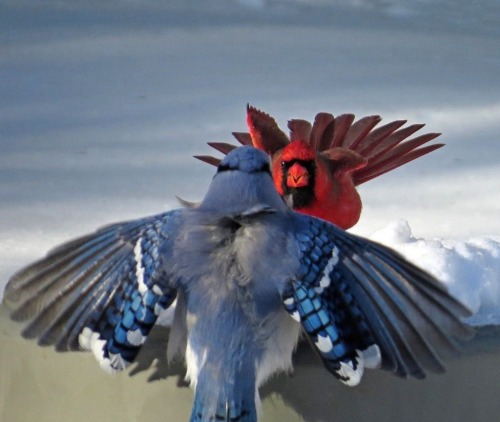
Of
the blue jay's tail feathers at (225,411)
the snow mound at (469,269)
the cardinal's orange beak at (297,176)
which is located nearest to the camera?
the blue jay's tail feathers at (225,411)

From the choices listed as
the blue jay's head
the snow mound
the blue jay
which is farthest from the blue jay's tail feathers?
the snow mound

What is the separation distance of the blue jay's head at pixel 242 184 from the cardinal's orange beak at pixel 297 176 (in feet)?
0.97

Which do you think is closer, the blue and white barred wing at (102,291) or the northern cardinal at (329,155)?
the blue and white barred wing at (102,291)

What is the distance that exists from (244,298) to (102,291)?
18 centimetres

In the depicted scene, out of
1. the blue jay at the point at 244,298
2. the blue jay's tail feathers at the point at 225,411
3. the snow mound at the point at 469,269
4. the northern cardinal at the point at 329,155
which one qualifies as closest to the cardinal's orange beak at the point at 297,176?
the northern cardinal at the point at 329,155

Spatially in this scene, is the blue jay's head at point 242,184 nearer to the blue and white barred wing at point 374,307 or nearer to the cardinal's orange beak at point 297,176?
the blue and white barred wing at point 374,307

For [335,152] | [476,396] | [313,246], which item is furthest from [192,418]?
[335,152]

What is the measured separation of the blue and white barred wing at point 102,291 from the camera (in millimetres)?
1149

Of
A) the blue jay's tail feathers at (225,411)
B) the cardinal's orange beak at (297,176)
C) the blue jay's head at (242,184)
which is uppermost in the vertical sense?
the blue jay's head at (242,184)

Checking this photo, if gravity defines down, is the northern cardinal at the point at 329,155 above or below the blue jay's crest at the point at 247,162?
below

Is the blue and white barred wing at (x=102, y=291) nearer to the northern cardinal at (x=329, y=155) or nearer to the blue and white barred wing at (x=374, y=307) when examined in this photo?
the blue and white barred wing at (x=374, y=307)

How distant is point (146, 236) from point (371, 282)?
0.25 metres

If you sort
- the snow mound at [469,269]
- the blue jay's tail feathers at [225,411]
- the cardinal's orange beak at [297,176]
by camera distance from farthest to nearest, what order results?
the cardinal's orange beak at [297,176], the snow mound at [469,269], the blue jay's tail feathers at [225,411]

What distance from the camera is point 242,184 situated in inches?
46.6
